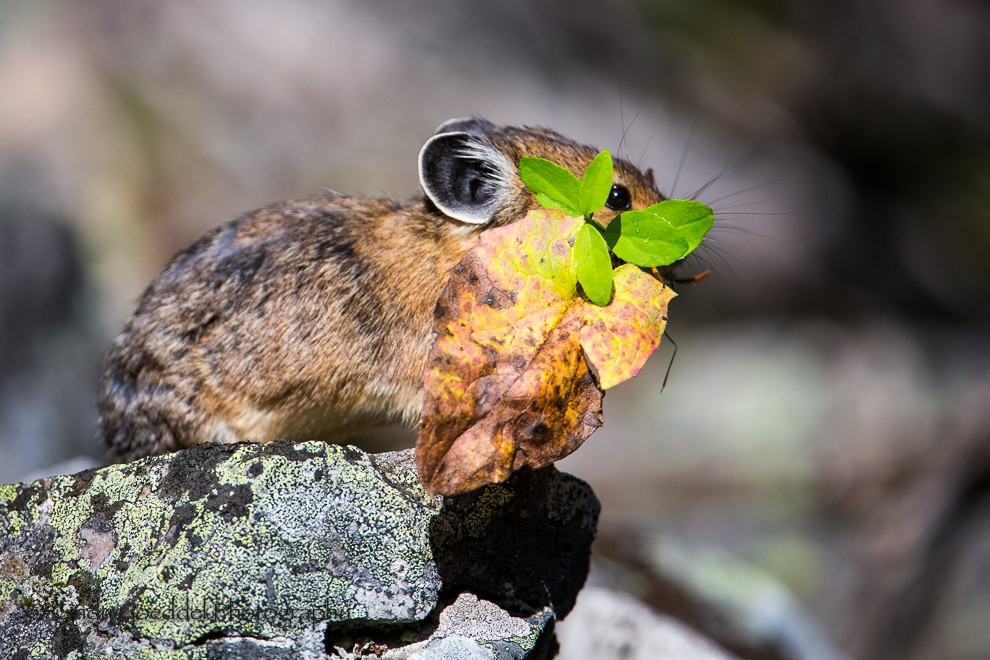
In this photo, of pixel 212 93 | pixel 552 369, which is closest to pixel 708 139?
pixel 212 93

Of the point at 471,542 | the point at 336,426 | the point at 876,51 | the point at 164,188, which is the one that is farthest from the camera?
the point at 876,51

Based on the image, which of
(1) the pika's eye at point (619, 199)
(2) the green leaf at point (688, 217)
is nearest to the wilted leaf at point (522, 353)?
(2) the green leaf at point (688, 217)

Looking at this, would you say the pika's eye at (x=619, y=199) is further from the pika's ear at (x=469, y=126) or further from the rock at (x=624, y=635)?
the rock at (x=624, y=635)

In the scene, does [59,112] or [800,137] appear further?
[800,137]

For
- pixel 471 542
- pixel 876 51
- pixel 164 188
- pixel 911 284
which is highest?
pixel 876 51

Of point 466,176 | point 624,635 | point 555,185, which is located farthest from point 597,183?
point 624,635

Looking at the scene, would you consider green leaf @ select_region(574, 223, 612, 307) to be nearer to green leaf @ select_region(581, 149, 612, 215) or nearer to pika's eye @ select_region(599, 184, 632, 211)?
green leaf @ select_region(581, 149, 612, 215)

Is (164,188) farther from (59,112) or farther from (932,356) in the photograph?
(932,356)
